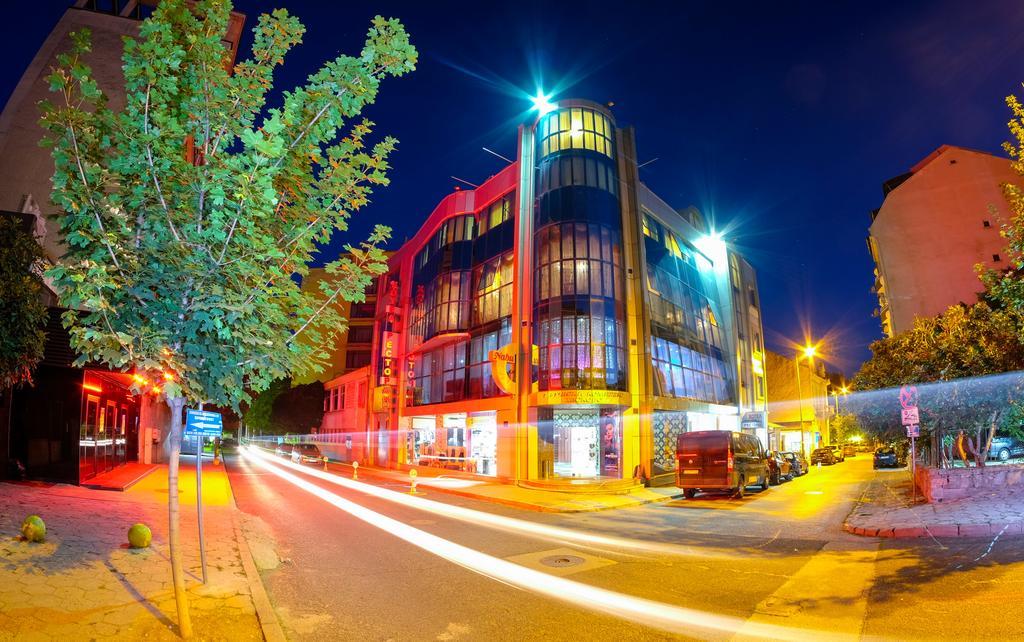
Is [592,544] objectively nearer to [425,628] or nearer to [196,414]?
[425,628]

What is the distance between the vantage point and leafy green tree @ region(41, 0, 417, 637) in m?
4.60

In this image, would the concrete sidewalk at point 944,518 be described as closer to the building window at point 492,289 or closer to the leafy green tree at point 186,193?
the leafy green tree at point 186,193

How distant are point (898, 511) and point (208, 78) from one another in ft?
51.4

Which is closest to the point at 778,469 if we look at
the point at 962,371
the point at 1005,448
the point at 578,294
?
the point at 1005,448

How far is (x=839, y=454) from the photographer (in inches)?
1663

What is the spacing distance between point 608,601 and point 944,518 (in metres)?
8.32

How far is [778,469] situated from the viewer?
924 inches

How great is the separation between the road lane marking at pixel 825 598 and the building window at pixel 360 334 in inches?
2415

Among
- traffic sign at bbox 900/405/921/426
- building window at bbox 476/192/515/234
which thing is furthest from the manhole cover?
building window at bbox 476/192/515/234

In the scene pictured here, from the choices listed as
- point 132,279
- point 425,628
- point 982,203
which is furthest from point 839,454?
point 132,279

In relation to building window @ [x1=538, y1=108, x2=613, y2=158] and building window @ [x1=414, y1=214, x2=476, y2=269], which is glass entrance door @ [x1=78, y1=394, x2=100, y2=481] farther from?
building window @ [x1=538, y1=108, x2=613, y2=158]

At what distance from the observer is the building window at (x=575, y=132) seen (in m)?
28.2

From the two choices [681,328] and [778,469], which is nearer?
[778,469]

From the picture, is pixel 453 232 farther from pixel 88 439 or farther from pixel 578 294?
pixel 88 439
